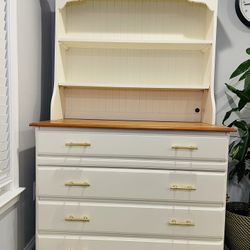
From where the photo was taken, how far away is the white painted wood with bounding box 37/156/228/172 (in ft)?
4.68

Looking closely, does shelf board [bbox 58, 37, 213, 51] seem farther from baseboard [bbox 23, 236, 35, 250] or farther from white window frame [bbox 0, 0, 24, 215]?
baseboard [bbox 23, 236, 35, 250]

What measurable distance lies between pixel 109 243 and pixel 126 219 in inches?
6.7

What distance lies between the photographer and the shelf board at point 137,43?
169 cm

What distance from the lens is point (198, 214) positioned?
1442mm

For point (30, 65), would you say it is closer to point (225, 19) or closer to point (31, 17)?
point (31, 17)

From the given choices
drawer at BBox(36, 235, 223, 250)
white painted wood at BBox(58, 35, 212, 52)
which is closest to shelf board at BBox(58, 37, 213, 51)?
white painted wood at BBox(58, 35, 212, 52)

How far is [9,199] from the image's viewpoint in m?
1.38

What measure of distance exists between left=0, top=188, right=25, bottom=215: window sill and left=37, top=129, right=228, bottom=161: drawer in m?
0.27

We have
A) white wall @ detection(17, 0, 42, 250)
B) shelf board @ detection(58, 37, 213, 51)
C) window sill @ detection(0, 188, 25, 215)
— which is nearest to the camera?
window sill @ detection(0, 188, 25, 215)

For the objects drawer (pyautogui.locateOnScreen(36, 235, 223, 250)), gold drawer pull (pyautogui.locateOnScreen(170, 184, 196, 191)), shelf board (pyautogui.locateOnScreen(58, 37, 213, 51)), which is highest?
shelf board (pyautogui.locateOnScreen(58, 37, 213, 51))

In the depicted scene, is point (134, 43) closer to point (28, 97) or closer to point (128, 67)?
point (128, 67)

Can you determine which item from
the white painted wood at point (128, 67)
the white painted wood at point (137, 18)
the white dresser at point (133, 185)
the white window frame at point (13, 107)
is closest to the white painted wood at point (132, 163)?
the white dresser at point (133, 185)

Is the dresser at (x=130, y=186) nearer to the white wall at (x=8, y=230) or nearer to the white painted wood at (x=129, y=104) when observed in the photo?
the white wall at (x=8, y=230)

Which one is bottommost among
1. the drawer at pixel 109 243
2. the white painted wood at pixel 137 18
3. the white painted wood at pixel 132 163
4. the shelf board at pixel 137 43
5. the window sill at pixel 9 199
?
the drawer at pixel 109 243
